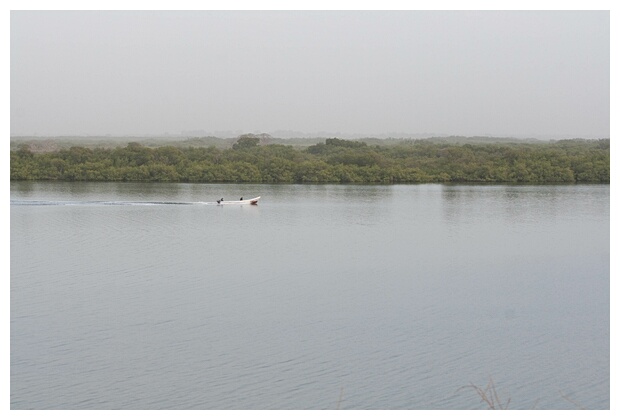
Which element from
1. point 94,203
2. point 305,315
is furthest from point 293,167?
point 305,315

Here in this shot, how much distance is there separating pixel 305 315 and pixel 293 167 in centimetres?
4081

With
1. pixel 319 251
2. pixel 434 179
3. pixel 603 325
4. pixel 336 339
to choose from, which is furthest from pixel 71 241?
pixel 434 179

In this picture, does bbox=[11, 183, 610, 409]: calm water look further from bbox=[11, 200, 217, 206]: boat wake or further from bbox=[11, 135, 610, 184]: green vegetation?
bbox=[11, 135, 610, 184]: green vegetation

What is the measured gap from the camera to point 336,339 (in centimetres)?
1070

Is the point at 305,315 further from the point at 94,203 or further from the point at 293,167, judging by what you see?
the point at 293,167

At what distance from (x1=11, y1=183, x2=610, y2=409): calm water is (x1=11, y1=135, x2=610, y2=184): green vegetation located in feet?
89.3

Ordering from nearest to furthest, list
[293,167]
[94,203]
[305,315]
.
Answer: [305,315]
[94,203]
[293,167]

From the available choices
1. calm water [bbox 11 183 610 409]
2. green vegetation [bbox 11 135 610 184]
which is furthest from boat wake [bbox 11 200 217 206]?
green vegetation [bbox 11 135 610 184]

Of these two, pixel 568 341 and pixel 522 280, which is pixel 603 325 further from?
pixel 522 280

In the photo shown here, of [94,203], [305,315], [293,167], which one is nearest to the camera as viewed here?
[305,315]

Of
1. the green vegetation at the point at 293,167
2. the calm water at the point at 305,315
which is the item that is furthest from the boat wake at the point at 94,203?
the green vegetation at the point at 293,167

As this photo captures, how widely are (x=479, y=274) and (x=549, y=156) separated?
39321 millimetres

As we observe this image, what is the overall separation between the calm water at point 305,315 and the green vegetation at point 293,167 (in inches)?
1072

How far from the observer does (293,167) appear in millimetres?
52594
